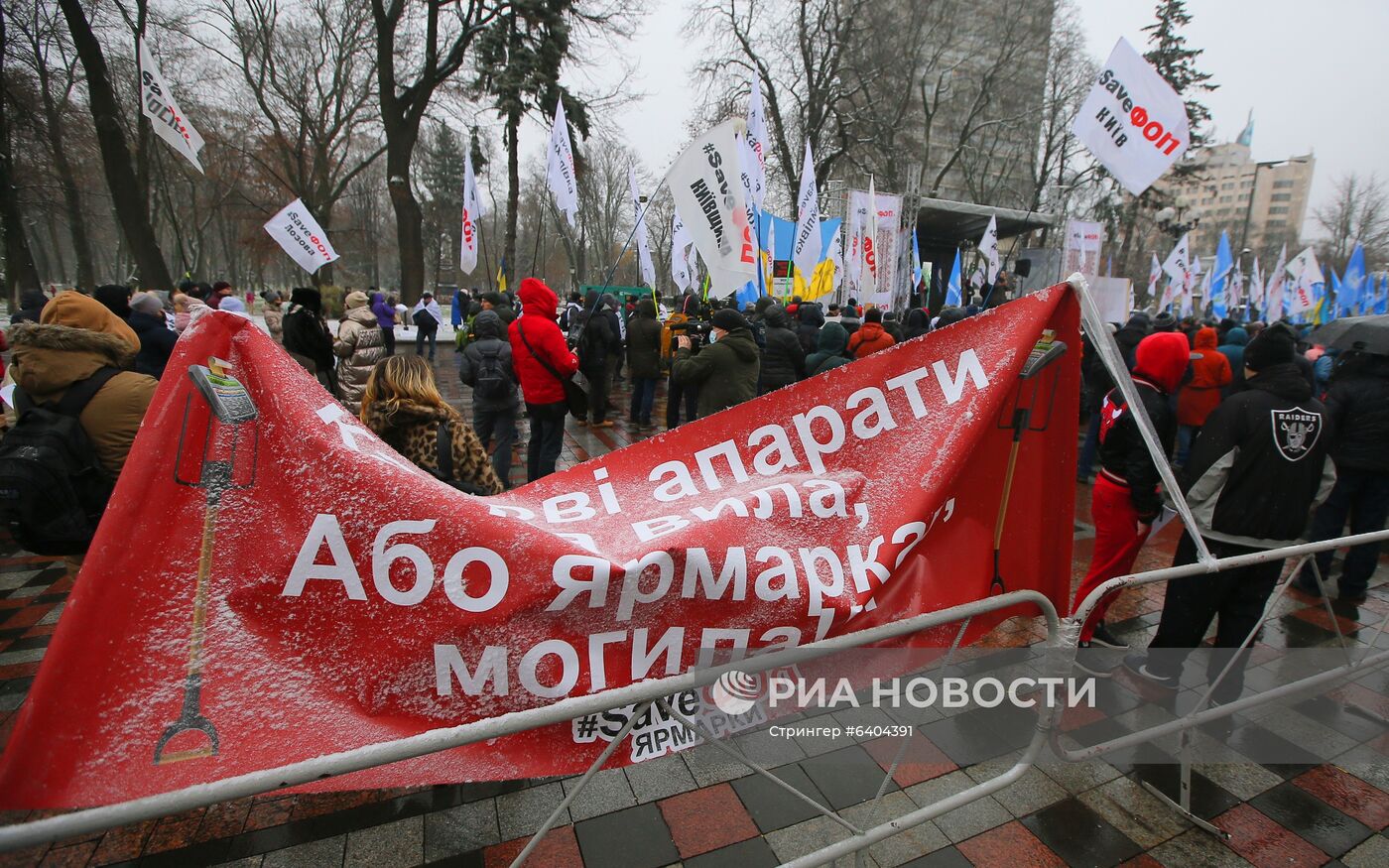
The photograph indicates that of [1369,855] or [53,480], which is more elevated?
[53,480]

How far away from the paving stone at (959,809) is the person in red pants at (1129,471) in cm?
124

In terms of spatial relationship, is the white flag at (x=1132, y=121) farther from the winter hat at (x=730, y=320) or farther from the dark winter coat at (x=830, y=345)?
the winter hat at (x=730, y=320)

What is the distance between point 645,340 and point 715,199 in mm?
3060

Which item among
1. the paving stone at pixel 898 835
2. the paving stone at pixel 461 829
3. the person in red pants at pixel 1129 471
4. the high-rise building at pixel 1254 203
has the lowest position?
the paving stone at pixel 461 829

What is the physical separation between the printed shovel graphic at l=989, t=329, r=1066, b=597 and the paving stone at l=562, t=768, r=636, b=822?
166 cm

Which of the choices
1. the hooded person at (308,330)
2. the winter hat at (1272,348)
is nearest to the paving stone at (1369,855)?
the winter hat at (1272,348)

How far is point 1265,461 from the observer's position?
3055mm

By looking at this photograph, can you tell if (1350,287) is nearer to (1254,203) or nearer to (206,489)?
(206,489)

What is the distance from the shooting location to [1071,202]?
135 ft

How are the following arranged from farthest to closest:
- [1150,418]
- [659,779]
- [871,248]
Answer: [871,248]
[1150,418]
[659,779]

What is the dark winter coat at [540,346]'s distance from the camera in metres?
5.64

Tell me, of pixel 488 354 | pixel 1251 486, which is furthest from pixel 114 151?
pixel 1251 486

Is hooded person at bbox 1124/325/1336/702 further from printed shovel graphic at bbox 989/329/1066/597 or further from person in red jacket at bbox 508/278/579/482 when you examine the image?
person in red jacket at bbox 508/278/579/482

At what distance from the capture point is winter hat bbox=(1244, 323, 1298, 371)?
122 inches
